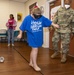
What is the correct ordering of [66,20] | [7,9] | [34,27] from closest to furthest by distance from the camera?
[34,27]
[66,20]
[7,9]

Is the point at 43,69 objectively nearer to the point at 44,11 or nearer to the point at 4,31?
the point at 44,11

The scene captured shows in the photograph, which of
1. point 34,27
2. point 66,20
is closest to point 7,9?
point 66,20

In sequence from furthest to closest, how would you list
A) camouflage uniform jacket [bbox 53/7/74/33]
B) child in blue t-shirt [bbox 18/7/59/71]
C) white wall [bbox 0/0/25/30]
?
white wall [bbox 0/0/25/30]
camouflage uniform jacket [bbox 53/7/74/33]
child in blue t-shirt [bbox 18/7/59/71]

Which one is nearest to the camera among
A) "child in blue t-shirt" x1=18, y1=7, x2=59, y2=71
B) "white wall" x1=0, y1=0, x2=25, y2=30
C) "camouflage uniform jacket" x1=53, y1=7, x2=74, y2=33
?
"child in blue t-shirt" x1=18, y1=7, x2=59, y2=71

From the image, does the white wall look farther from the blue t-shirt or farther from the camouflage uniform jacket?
the blue t-shirt

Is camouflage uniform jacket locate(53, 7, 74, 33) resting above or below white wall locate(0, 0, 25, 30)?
below

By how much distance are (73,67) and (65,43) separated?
2.22ft

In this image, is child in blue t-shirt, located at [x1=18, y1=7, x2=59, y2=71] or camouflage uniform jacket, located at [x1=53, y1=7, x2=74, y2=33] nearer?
child in blue t-shirt, located at [x1=18, y1=7, x2=59, y2=71]

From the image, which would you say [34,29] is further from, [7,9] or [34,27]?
[7,9]

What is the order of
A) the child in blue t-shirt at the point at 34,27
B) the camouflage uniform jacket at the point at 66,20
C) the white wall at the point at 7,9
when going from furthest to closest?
the white wall at the point at 7,9
the camouflage uniform jacket at the point at 66,20
the child in blue t-shirt at the point at 34,27

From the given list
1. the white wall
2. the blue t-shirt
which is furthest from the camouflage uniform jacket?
the white wall

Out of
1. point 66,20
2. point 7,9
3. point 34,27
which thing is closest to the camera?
point 34,27

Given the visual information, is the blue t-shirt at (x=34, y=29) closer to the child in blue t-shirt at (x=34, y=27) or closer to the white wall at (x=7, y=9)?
the child in blue t-shirt at (x=34, y=27)

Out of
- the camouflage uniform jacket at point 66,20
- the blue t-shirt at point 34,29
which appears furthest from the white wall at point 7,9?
the blue t-shirt at point 34,29
